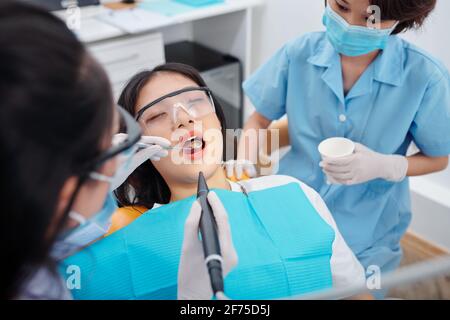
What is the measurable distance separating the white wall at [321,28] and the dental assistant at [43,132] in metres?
1.45

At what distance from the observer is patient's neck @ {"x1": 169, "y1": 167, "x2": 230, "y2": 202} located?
1.19 metres

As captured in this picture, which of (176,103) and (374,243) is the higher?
(176,103)

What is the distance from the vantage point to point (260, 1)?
2689 mm

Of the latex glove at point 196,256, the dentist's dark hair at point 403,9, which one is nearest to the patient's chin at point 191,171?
the latex glove at point 196,256

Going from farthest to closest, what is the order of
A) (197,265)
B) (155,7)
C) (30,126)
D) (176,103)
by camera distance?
(155,7) → (176,103) → (197,265) → (30,126)

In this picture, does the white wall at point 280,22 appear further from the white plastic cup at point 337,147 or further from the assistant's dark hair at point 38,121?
the assistant's dark hair at point 38,121

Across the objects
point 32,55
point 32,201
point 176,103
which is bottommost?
point 176,103

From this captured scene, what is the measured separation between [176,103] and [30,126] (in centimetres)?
67

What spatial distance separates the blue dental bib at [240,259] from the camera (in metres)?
0.95

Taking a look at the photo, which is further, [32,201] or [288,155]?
[288,155]

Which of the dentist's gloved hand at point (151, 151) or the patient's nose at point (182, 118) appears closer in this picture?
the dentist's gloved hand at point (151, 151)
